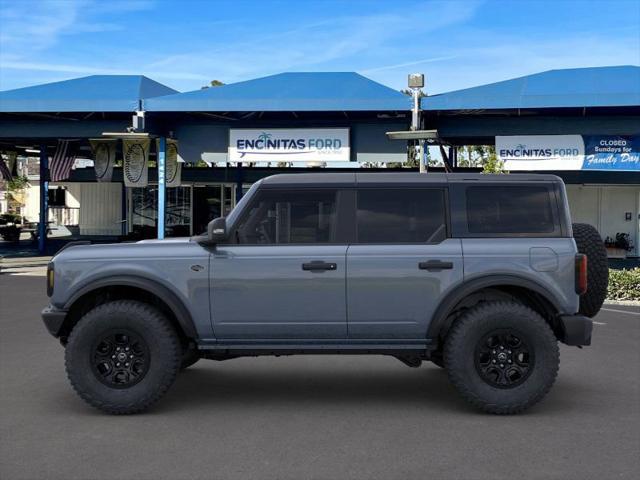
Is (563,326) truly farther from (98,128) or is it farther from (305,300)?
(98,128)

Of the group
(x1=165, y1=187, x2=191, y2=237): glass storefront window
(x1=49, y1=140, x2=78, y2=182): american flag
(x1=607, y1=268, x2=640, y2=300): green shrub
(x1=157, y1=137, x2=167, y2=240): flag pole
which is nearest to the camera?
(x1=607, y1=268, x2=640, y2=300): green shrub

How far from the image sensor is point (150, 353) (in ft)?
18.7

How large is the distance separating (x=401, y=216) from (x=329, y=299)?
972mm

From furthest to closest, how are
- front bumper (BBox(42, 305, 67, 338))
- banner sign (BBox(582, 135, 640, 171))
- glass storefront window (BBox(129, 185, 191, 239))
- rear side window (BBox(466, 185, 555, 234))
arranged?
glass storefront window (BBox(129, 185, 191, 239))
banner sign (BBox(582, 135, 640, 171))
rear side window (BBox(466, 185, 555, 234))
front bumper (BBox(42, 305, 67, 338))

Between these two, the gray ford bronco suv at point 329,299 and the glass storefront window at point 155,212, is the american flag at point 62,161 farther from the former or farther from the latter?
the gray ford bronco suv at point 329,299

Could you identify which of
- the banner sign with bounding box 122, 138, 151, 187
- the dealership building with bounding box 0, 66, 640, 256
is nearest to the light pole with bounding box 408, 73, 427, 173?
the dealership building with bounding box 0, 66, 640, 256

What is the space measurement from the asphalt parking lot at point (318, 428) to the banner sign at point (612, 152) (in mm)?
13731

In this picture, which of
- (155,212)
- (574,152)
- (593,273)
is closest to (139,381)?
(593,273)

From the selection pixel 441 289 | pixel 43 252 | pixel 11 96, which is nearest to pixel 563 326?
pixel 441 289

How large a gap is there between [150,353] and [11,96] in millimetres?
18474

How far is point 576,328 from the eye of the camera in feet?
18.7

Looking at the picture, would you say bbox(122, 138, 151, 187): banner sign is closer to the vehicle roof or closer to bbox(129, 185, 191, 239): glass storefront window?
bbox(129, 185, 191, 239): glass storefront window

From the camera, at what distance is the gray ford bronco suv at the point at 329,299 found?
18.7 ft

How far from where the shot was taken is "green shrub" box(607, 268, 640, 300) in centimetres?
1393
